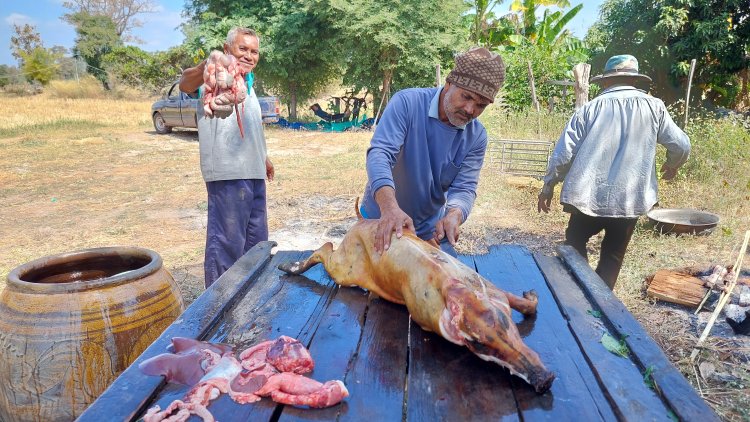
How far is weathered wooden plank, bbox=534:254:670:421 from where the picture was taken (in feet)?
5.41

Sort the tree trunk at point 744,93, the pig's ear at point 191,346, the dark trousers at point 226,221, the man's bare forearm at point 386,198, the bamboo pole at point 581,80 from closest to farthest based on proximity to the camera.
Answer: the pig's ear at point 191,346 → the man's bare forearm at point 386,198 → the dark trousers at point 226,221 → the bamboo pole at point 581,80 → the tree trunk at point 744,93

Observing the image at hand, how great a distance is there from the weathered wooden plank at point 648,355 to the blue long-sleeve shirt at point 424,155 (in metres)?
0.80

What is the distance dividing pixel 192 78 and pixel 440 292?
2539 mm

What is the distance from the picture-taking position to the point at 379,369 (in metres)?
1.87

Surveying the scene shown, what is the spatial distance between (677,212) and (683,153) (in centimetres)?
317

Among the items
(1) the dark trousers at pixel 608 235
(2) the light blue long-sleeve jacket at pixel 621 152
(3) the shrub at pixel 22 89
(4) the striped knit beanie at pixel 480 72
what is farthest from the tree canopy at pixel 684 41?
(3) the shrub at pixel 22 89

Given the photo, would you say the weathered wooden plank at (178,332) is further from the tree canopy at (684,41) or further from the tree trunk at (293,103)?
the tree trunk at (293,103)

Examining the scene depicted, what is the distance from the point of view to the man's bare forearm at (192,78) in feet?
11.7

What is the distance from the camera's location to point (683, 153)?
4.15 m

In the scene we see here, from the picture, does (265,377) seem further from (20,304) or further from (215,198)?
(215,198)

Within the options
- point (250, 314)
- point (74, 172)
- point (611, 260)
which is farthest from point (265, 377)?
point (74, 172)

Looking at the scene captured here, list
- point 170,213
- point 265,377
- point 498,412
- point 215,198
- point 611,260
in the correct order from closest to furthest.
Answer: point 498,412, point 265,377, point 215,198, point 611,260, point 170,213

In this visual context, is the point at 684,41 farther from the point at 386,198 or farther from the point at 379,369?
the point at 379,369

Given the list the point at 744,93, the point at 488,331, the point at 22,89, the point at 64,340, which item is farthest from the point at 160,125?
the point at 22,89
